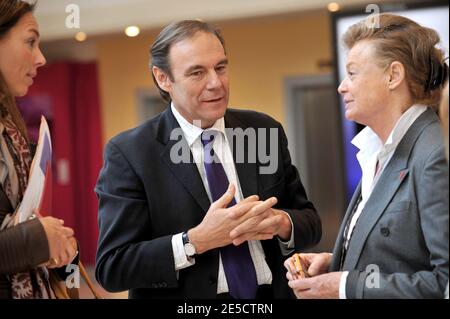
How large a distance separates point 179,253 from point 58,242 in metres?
0.32

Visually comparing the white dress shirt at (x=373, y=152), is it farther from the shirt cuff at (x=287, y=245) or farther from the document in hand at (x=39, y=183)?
the document in hand at (x=39, y=183)

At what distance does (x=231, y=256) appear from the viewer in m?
1.76

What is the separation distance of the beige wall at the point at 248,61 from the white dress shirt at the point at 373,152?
0.62 metres

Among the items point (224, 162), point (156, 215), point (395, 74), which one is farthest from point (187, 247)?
point (395, 74)

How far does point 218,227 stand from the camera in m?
1.65

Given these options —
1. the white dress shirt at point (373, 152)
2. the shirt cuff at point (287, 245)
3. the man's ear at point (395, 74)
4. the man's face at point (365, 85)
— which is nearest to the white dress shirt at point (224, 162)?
the shirt cuff at point (287, 245)

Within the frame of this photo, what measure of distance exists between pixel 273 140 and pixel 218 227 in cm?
36

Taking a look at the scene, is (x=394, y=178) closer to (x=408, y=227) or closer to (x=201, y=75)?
(x=408, y=227)

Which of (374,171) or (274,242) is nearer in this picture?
(374,171)

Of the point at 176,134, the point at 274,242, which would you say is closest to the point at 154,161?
the point at 176,134

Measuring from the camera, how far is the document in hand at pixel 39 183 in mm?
1571

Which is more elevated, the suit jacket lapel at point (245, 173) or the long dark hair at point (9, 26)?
the long dark hair at point (9, 26)
